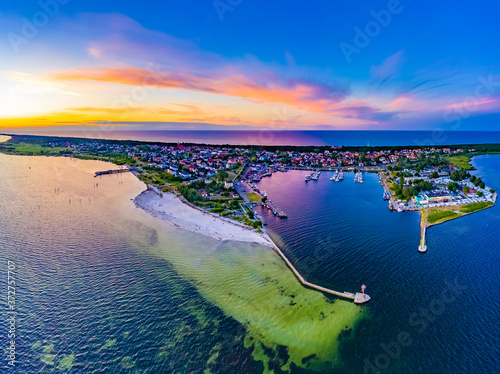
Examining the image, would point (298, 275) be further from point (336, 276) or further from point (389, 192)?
point (389, 192)

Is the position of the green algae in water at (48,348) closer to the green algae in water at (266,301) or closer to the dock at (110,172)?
the green algae in water at (266,301)

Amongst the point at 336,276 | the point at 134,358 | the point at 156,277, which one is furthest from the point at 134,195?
the point at 336,276

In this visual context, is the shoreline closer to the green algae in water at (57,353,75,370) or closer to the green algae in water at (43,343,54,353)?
the green algae in water at (57,353,75,370)

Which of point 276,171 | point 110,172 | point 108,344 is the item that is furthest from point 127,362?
point 276,171

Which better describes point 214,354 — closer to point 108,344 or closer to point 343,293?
point 108,344

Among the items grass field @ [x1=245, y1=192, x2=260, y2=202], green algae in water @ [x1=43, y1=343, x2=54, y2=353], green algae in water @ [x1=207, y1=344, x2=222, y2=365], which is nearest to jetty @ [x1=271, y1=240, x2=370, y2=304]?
green algae in water @ [x1=207, y1=344, x2=222, y2=365]

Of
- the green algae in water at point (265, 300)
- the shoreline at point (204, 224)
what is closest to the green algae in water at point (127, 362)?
the green algae in water at point (265, 300)
